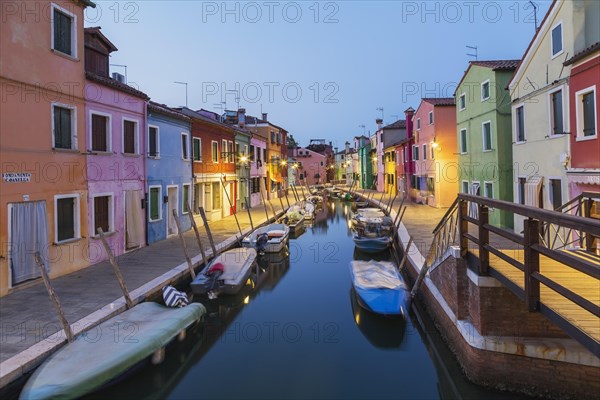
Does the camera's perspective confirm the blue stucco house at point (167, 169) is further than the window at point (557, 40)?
Yes

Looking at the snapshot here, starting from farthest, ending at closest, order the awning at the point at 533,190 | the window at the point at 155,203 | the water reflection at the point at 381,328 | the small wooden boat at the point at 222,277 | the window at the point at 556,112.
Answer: the window at the point at 155,203 < the awning at the point at 533,190 < the window at the point at 556,112 < the small wooden boat at the point at 222,277 < the water reflection at the point at 381,328

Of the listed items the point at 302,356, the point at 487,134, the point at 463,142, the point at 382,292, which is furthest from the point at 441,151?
the point at 302,356

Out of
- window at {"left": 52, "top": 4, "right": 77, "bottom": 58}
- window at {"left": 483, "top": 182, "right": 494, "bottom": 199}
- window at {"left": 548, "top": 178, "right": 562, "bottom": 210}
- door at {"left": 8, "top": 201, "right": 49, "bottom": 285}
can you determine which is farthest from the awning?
window at {"left": 52, "top": 4, "right": 77, "bottom": 58}

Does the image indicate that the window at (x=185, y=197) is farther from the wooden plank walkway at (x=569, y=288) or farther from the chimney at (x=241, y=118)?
the chimney at (x=241, y=118)

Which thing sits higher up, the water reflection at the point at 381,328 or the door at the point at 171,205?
the door at the point at 171,205

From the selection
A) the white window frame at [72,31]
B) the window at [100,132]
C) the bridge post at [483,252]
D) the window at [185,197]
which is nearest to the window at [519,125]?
the bridge post at [483,252]

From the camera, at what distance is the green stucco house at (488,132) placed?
715 inches

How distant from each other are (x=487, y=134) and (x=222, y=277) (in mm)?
14361

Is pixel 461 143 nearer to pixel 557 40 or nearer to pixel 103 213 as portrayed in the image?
pixel 557 40

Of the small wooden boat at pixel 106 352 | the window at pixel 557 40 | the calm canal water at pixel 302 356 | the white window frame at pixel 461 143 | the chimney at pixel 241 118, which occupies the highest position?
the chimney at pixel 241 118

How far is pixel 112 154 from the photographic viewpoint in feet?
46.0

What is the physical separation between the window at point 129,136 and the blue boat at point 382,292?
31.4 feet

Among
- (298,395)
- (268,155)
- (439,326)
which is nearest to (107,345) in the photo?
(298,395)

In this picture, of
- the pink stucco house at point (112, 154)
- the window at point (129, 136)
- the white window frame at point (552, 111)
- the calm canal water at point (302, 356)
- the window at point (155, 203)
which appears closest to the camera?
the calm canal water at point (302, 356)
